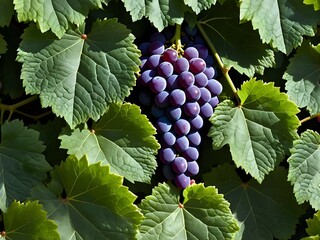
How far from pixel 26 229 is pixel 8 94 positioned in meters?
0.35

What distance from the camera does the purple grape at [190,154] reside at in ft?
5.04

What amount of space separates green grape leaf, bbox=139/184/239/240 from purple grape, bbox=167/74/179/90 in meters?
0.24

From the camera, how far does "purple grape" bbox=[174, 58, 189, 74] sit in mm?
1516

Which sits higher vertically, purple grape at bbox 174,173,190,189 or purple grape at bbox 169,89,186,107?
purple grape at bbox 169,89,186,107

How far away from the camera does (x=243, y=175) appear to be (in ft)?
5.68

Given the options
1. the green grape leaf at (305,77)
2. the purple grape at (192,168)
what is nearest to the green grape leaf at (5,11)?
the purple grape at (192,168)

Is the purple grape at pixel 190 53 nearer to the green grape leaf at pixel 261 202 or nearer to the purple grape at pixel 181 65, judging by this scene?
the purple grape at pixel 181 65

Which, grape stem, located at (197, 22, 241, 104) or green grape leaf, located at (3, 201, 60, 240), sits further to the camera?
grape stem, located at (197, 22, 241, 104)

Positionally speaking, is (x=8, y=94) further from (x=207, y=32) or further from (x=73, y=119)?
(x=207, y=32)

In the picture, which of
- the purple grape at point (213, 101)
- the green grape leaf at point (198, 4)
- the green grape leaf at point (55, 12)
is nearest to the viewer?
the green grape leaf at point (55, 12)

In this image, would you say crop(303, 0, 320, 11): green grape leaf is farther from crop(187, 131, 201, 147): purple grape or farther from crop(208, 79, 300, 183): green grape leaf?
crop(187, 131, 201, 147): purple grape

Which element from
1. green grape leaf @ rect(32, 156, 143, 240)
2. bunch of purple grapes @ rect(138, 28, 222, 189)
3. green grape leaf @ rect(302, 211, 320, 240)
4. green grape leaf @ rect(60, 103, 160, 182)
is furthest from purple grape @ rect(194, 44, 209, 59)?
green grape leaf @ rect(302, 211, 320, 240)

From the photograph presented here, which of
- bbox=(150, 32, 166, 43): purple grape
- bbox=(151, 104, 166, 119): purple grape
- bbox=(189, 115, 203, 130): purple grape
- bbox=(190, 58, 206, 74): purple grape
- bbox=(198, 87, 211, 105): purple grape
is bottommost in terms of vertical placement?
bbox=(189, 115, 203, 130): purple grape

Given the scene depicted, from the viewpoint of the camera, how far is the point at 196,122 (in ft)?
5.03
